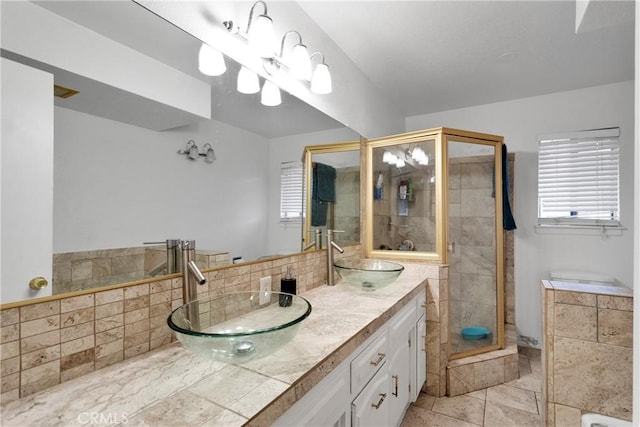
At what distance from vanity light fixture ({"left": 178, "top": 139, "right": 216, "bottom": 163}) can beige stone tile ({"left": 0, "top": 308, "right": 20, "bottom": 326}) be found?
2.09 ft

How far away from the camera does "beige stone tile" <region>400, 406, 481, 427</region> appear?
1.90 meters

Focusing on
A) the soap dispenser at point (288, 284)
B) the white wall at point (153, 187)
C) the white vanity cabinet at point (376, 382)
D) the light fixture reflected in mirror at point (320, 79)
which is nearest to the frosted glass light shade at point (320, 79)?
the light fixture reflected in mirror at point (320, 79)

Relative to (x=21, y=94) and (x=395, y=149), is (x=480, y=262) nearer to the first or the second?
(x=395, y=149)

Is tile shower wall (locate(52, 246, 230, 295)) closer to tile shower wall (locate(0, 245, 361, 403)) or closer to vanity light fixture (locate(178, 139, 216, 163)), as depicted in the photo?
tile shower wall (locate(0, 245, 361, 403))

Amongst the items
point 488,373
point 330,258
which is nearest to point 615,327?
point 488,373

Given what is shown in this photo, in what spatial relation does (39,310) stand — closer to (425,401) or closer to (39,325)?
(39,325)

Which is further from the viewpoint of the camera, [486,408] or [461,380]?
[461,380]

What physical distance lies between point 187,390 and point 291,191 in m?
1.09

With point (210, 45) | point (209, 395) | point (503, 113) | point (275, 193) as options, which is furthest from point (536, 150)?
point (209, 395)

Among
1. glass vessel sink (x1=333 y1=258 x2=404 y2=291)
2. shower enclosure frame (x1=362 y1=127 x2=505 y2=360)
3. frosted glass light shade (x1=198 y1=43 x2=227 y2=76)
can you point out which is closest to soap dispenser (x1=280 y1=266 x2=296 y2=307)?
glass vessel sink (x1=333 y1=258 x2=404 y2=291)

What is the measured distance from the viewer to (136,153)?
974 millimetres

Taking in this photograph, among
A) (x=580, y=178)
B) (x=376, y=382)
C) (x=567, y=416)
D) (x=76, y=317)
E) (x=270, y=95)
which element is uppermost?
(x=270, y=95)

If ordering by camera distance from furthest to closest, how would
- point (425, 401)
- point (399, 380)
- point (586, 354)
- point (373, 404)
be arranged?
point (425, 401), point (399, 380), point (586, 354), point (373, 404)

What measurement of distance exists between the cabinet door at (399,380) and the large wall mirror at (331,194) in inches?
29.2
